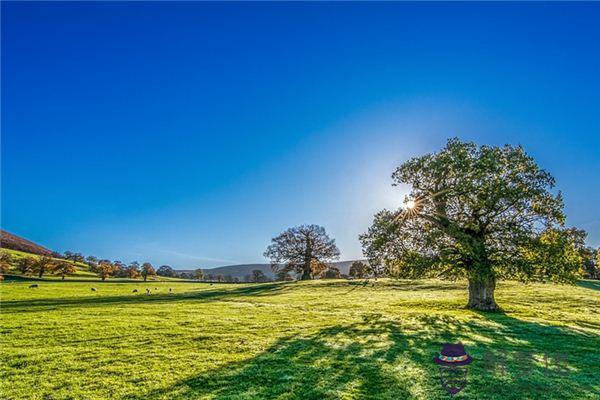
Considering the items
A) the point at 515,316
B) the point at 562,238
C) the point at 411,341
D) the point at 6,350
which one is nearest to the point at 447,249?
the point at 515,316

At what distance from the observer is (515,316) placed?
23.6 meters

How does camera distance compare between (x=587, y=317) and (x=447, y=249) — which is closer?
(x=587, y=317)

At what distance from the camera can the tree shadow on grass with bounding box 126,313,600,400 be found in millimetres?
9086

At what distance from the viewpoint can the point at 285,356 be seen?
12570mm

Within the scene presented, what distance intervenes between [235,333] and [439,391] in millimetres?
10748

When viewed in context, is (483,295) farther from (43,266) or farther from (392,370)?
(43,266)

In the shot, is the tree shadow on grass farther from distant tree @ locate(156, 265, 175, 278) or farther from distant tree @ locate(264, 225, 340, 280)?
distant tree @ locate(156, 265, 175, 278)

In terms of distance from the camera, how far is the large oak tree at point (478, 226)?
25.7 m

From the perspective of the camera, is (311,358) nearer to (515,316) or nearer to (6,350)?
(6,350)

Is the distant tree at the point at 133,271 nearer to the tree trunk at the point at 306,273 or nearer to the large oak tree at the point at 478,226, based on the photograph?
the tree trunk at the point at 306,273

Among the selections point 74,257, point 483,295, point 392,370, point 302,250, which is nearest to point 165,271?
point 74,257

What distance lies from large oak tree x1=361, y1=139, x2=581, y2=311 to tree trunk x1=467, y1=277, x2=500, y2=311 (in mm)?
73

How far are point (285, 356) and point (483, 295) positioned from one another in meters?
21.4

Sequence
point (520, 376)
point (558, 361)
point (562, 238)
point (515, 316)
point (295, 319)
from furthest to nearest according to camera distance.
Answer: point (562, 238)
point (515, 316)
point (295, 319)
point (558, 361)
point (520, 376)
